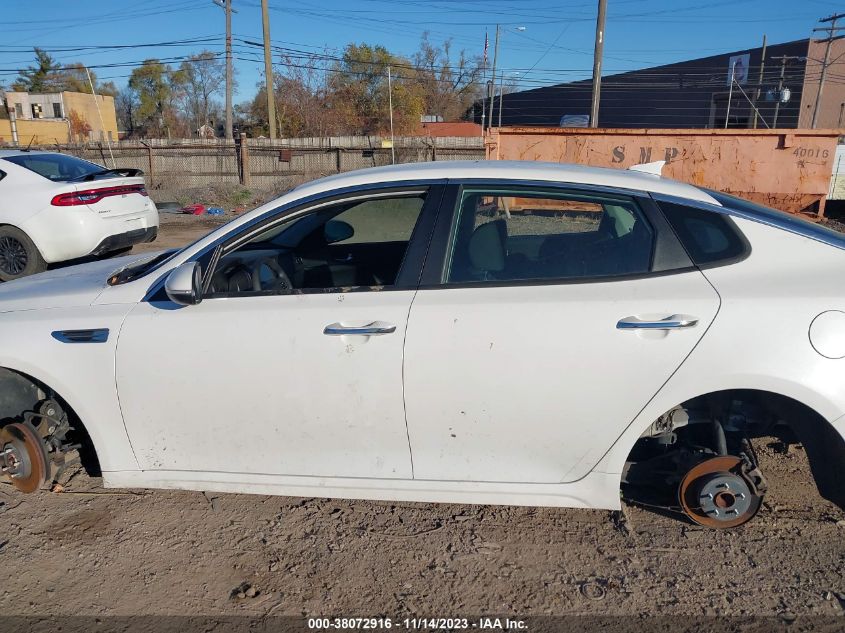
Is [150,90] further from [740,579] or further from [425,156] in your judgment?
[740,579]

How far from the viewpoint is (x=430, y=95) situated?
189ft

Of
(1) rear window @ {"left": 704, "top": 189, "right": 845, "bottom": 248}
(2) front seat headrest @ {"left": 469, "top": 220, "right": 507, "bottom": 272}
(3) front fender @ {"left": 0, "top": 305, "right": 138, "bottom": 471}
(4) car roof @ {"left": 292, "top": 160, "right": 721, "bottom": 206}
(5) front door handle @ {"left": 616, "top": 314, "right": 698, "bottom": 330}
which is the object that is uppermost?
(4) car roof @ {"left": 292, "top": 160, "right": 721, "bottom": 206}

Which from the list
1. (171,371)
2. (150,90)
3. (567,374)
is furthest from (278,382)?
(150,90)

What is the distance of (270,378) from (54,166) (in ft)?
23.2

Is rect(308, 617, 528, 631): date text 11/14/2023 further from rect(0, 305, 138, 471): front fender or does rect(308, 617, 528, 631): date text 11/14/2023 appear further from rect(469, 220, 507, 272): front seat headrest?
rect(469, 220, 507, 272): front seat headrest

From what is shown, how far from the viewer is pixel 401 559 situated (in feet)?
9.56

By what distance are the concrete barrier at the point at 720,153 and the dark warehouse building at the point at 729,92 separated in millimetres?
24670

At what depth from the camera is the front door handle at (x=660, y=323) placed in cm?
259

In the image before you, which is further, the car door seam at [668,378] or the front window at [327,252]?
the front window at [327,252]

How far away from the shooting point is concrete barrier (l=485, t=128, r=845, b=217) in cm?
1275

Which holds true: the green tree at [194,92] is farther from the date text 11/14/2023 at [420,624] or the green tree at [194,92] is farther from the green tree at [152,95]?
the date text 11/14/2023 at [420,624]

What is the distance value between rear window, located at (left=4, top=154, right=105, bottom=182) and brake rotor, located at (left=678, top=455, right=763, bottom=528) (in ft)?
26.1

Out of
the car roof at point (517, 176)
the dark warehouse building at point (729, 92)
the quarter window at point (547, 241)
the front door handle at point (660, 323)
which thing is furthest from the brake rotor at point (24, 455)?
the dark warehouse building at point (729, 92)

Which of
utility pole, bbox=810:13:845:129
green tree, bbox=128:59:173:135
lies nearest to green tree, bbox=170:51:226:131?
green tree, bbox=128:59:173:135
